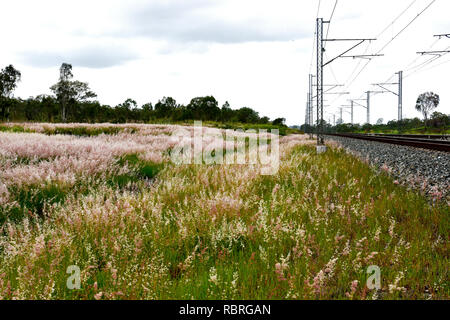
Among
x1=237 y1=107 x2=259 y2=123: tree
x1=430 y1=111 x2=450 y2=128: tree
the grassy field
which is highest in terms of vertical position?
x1=237 y1=107 x2=259 y2=123: tree

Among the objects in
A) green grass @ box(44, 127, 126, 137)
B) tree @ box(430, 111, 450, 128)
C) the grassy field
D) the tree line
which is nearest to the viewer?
the grassy field

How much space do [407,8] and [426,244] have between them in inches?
558

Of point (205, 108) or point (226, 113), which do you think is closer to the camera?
point (205, 108)

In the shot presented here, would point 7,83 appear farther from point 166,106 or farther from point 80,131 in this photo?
point 80,131

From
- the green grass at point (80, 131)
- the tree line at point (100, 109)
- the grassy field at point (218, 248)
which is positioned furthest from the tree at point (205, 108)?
the grassy field at point (218, 248)

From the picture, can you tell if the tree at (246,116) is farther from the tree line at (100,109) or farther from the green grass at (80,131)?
the green grass at (80,131)

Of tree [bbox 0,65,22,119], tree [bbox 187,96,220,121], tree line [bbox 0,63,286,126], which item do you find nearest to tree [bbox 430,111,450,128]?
tree line [bbox 0,63,286,126]

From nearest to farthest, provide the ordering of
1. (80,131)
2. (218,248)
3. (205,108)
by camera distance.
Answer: (218,248), (80,131), (205,108)

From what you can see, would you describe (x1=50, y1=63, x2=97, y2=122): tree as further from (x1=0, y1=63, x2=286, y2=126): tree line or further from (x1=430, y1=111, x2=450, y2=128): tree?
(x1=430, y1=111, x2=450, y2=128): tree

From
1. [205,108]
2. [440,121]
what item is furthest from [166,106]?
[440,121]

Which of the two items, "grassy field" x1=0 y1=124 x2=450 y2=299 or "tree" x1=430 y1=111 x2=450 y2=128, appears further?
"tree" x1=430 y1=111 x2=450 y2=128

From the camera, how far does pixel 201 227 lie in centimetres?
295

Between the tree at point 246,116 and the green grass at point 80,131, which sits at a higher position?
the tree at point 246,116

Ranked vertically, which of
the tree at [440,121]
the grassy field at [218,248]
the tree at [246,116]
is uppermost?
the tree at [246,116]
